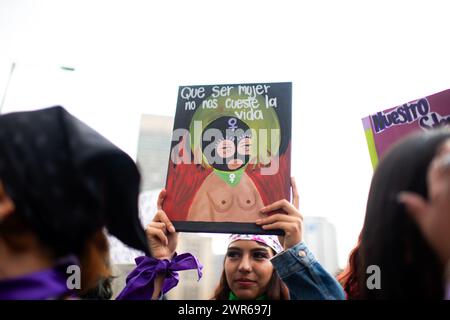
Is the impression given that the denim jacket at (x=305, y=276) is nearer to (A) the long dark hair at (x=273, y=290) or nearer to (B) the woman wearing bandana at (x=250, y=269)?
(B) the woman wearing bandana at (x=250, y=269)

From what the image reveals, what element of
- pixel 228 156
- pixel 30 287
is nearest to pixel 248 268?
pixel 228 156

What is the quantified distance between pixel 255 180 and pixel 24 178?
0.75 meters

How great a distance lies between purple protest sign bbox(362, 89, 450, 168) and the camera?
118 centimetres

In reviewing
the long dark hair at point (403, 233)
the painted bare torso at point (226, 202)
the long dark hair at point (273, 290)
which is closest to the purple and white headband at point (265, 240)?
the long dark hair at point (273, 290)

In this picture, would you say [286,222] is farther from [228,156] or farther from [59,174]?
[59,174]

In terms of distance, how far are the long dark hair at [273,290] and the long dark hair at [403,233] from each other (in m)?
1.03

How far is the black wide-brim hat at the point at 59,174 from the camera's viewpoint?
632 millimetres

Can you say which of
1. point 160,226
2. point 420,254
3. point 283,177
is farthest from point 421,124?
point 160,226

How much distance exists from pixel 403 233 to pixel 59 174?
2.46 feet

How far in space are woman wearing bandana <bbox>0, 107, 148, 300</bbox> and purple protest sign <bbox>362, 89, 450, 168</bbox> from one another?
3.31ft

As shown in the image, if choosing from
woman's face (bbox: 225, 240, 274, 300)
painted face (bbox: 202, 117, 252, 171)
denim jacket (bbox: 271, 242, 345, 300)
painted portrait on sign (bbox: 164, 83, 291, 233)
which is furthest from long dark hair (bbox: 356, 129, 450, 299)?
woman's face (bbox: 225, 240, 274, 300)

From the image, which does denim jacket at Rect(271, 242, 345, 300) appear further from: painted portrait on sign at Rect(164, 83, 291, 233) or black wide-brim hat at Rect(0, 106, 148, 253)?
black wide-brim hat at Rect(0, 106, 148, 253)

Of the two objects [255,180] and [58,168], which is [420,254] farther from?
[58,168]

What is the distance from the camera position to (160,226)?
1.18m
